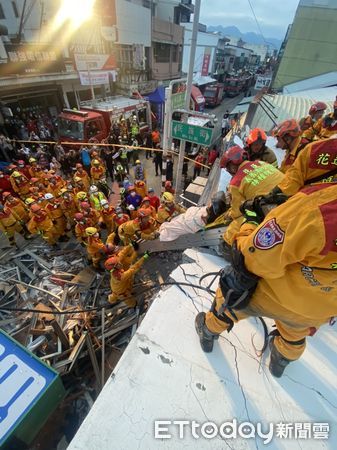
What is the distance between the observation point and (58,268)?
20.5 ft

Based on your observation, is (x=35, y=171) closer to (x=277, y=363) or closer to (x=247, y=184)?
(x=247, y=184)

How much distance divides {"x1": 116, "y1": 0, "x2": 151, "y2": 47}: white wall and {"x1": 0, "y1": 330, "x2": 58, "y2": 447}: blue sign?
80.5ft

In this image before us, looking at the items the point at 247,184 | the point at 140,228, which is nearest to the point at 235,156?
the point at 247,184

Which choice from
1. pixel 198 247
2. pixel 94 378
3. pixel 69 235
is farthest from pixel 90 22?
pixel 94 378

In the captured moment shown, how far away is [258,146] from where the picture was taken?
12.7 ft

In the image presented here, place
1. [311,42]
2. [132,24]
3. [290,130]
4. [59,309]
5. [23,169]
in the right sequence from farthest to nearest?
[132,24] < [311,42] < [23,169] < [59,309] < [290,130]

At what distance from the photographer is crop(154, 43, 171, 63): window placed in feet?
85.3

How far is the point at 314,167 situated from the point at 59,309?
5354mm

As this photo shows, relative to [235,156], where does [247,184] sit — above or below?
below

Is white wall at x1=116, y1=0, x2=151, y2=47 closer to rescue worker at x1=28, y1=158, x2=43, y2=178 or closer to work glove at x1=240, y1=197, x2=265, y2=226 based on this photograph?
rescue worker at x1=28, y1=158, x2=43, y2=178

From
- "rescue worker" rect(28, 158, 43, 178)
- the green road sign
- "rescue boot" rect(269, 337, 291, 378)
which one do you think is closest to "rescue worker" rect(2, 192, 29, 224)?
"rescue worker" rect(28, 158, 43, 178)

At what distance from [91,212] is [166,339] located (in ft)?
16.6

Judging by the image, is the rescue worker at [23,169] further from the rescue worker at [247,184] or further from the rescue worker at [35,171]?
the rescue worker at [247,184]

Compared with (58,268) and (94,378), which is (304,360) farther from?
(58,268)
